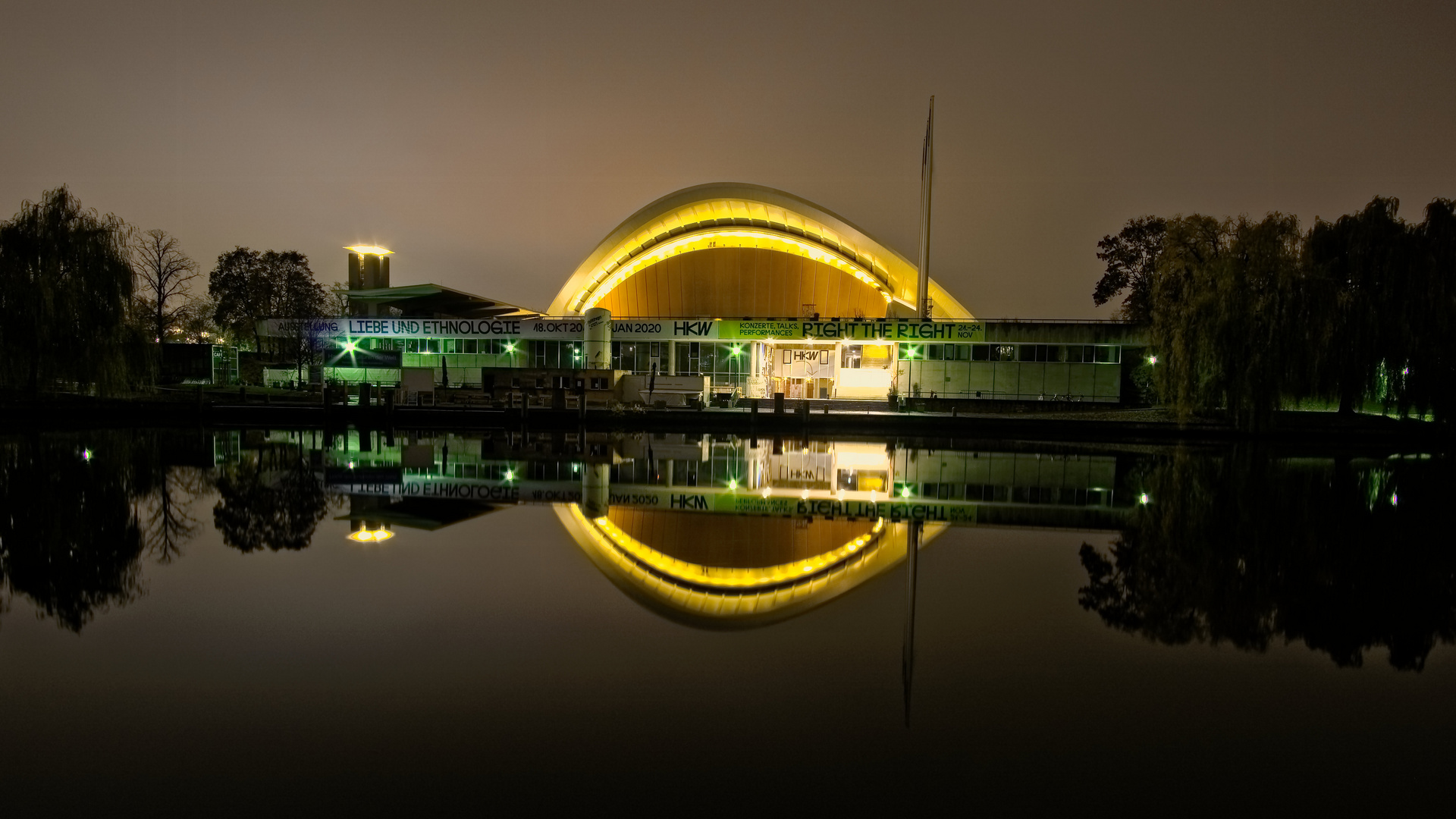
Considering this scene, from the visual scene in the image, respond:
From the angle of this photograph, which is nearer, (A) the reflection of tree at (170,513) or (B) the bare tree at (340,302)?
(A) the reflection of tree at (170,513)

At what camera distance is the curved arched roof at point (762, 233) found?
4194cm

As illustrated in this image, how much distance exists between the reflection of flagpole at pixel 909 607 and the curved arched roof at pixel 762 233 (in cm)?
3247

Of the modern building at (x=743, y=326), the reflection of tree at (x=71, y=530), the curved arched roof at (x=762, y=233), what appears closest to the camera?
the reflection of tree at (x=71, y=530)

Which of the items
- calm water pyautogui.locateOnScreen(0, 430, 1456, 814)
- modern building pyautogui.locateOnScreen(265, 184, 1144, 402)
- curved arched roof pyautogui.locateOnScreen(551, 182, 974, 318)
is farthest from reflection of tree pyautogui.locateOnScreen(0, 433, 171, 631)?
curved arched roof pyautogui.locateOnScreen(551, 182, 974, 318)

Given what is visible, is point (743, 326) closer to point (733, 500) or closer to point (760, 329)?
point (760, 329)

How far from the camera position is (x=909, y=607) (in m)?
7.02

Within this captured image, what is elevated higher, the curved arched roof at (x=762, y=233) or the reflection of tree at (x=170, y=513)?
the curved arched roof at (x=762, y=233)

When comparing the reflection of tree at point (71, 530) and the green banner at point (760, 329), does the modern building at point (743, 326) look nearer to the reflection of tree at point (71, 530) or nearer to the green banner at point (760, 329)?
the green banner at point (760, 329)

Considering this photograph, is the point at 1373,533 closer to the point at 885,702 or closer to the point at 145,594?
the point at 885,702

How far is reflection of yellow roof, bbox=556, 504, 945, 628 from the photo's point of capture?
694cm

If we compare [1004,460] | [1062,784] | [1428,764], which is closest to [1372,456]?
[1004,460]

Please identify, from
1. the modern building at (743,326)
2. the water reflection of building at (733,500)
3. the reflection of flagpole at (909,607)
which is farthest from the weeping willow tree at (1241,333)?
the reflection of flagpole at (909,607)

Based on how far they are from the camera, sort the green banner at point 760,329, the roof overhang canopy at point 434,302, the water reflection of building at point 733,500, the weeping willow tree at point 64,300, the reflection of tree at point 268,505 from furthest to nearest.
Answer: the roof overhang canopy at point 434,302 < the green banner at point 760,329 < the weeping willow tree at point 64,300 < the reflection of tree at point 268,505 < the water reflection of building at point 733,500

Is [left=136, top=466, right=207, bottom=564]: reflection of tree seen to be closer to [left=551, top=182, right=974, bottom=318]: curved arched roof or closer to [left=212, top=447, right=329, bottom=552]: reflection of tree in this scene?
[left=212, top=447, right=329, bottom=552]: reflection of tree
